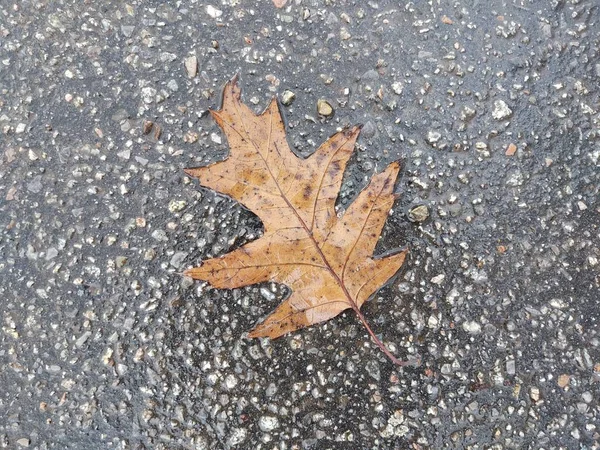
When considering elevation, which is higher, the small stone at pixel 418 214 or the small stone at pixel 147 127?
the small stone at pixel 147 127

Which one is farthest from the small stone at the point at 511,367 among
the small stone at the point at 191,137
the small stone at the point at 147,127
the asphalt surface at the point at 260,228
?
the small stone at the point at 147,127

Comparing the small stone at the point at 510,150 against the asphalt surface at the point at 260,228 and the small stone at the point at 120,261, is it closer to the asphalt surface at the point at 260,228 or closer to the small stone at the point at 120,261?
the asphalt surface at the point at 260,228

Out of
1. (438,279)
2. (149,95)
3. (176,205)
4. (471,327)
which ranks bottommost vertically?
(471,327)

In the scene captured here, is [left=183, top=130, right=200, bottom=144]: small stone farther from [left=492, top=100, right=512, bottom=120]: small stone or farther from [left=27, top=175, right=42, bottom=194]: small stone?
[left=492, top=100, right=512, bottom=120]: small stone

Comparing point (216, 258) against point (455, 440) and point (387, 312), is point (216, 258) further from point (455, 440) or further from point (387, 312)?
point (455, 440)

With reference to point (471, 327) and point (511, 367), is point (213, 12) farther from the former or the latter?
point (511, 367)

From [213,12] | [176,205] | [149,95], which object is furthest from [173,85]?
[176,205]
